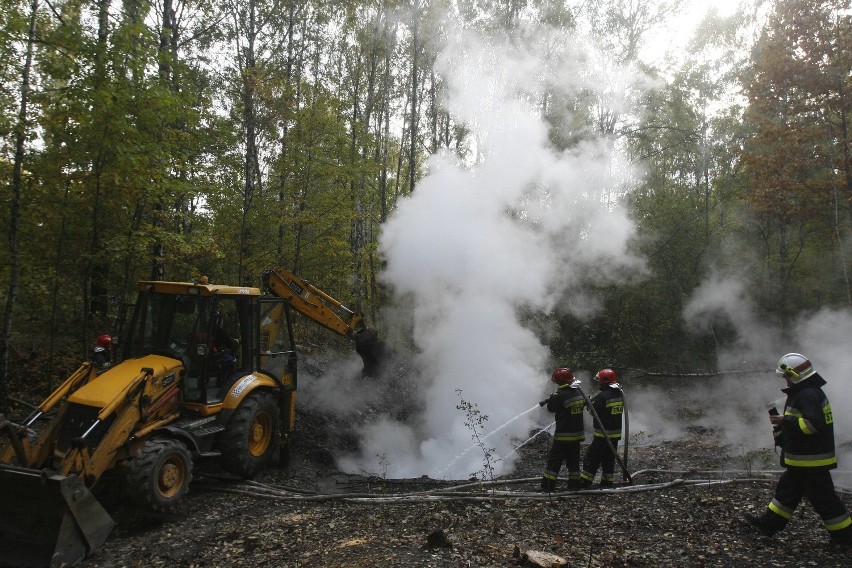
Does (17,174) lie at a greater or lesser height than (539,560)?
greater

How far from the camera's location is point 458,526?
5.20 meters

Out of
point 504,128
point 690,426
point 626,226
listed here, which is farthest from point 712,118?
point 690,426

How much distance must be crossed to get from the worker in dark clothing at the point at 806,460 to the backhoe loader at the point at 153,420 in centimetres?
593

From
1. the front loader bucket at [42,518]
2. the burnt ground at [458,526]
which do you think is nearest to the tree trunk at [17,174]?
the burnt ground at [458,526]

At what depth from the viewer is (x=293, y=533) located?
5.12 meters

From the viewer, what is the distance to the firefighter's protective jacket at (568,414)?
21.8ft

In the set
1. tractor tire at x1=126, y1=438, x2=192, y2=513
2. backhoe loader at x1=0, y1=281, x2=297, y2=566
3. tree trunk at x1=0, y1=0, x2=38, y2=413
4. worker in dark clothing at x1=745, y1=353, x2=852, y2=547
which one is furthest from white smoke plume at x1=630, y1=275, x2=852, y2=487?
tree trunk at x1=0, y1=0, x2=38, y2=413

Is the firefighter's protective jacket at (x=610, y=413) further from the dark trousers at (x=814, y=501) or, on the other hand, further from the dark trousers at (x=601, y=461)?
the dark trousers at (x=814, y=501)

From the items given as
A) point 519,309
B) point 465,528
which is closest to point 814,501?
point 465,528

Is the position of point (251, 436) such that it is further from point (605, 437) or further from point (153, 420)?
point (605, 437)

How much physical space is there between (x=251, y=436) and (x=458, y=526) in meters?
3.41

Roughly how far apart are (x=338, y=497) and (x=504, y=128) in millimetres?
16312

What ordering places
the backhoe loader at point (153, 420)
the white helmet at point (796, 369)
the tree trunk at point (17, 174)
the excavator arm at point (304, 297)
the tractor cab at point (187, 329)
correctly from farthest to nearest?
the excavator arm at point (304, 297) < the tree trunk at point (17, 174) < the tractor cab at point (187, 329) < the white helmet at point (796, 369) < the backhoe loader at point (153, 420)

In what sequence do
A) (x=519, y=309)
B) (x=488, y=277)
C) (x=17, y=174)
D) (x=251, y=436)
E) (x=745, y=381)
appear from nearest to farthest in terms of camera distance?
(x=251, y=436)
(x=17, y=174)
(x=488, y=277)
(x=519, y=309)
(x=745, y=381)
